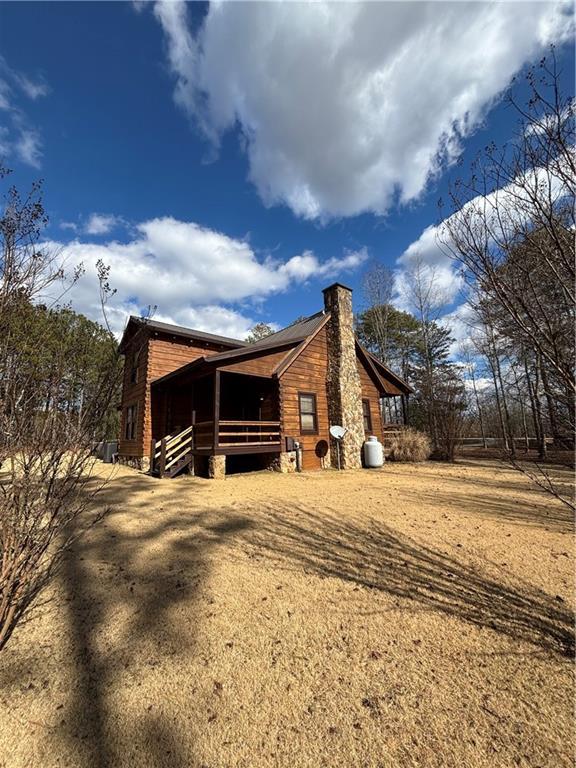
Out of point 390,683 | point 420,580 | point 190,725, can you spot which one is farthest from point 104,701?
point 420,580

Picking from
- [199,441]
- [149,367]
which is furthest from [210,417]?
[199,441]

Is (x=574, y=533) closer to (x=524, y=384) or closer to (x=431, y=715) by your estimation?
(x=431, y=715)

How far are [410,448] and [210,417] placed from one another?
30.6 feet

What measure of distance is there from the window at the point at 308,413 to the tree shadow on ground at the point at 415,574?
775cm

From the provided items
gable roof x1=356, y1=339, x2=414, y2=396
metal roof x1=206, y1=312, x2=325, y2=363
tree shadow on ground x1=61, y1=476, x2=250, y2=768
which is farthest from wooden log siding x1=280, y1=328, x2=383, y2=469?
tree shadow on ground x1=61, y1=476, x2=250, y2=768

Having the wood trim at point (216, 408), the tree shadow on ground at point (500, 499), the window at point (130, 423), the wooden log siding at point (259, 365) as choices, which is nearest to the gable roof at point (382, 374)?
the wooden log siding at point (259, 365)

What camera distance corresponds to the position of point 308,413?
1396 cm

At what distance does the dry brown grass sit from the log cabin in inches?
280

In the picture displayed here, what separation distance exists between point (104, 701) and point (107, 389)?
2.25 m

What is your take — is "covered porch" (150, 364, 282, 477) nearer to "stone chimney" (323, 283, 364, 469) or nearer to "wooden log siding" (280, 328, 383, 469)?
"wooden log siding" (280, 328, 383, 469)

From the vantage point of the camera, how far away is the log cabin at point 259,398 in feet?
40.4

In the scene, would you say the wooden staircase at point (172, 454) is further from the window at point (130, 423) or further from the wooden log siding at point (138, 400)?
the window at point (130, 423)

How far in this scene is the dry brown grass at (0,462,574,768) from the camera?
191cm

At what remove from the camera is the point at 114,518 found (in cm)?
612
